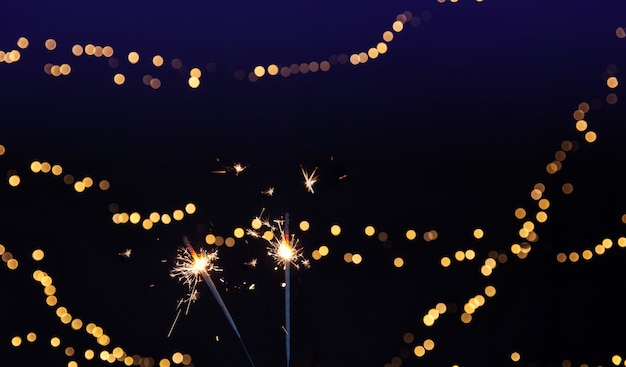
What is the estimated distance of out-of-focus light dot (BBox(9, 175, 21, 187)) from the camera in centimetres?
139

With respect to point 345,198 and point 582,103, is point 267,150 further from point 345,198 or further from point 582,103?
point 582,103

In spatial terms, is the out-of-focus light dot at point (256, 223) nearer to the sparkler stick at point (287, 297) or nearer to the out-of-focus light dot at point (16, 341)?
the sparkler stick at point (287, 297)

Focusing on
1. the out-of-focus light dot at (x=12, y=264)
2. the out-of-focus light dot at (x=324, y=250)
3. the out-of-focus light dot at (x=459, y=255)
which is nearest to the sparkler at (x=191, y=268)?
the out-of-focus light dot at (x=324, y=250)

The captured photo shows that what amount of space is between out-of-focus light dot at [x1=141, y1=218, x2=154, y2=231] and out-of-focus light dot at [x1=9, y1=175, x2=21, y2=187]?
287 mm

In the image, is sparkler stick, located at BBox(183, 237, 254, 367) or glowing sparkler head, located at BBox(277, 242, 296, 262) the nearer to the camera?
sparkler stick, located at BBox(183, 237, 254, 367)

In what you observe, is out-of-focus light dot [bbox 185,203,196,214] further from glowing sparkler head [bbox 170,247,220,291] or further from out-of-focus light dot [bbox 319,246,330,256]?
out-of-focus light dot [bbox 319,246,330,256]

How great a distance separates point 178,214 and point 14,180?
366 millimetres

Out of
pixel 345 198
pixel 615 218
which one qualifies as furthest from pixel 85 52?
pixel 615 218

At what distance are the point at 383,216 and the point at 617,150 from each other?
552 millimetres

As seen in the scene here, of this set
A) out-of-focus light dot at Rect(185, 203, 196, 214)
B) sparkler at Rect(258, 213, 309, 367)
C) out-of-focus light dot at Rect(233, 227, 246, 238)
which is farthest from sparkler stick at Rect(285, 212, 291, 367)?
out-of-focus light dot at Rect(185, 203, 196, 214)

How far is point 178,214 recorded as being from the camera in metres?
1.41

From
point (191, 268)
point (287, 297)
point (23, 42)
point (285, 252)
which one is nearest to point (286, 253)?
point (285, 252)

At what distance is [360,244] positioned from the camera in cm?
143

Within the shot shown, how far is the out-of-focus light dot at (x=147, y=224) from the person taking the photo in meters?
1.41
